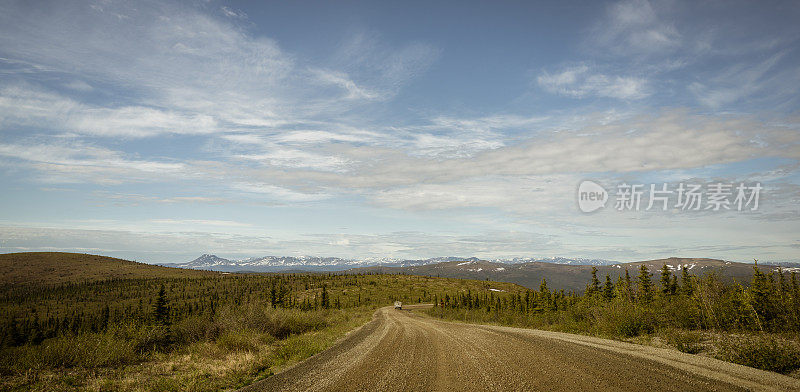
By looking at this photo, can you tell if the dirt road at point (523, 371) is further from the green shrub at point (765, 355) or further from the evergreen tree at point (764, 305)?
the evergreen tree at point (764, 305)

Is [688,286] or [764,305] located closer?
[764,305]

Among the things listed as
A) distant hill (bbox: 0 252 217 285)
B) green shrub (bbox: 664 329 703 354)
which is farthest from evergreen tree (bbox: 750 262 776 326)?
distant hill (bbox: 0 252 217 285)

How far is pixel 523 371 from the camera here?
988 cm

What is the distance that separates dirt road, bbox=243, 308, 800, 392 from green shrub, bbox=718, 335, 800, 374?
47cm

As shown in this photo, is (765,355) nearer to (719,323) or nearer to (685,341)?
(685,341)

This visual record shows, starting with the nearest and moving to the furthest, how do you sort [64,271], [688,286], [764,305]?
[764,305] → [688,286] → [64,271]

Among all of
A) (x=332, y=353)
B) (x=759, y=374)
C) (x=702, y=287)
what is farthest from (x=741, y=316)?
(x=332, y=353)

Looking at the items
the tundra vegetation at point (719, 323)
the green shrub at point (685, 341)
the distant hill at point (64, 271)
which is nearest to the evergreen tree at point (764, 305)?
the tundra vegetation at point (719, 323)

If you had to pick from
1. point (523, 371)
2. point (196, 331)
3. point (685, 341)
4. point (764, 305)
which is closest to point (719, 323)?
point (764, 305)

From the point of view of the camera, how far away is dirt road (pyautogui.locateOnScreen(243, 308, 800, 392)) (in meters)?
8.51

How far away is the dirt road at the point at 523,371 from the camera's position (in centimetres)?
851

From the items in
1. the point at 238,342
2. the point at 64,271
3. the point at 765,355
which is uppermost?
the point at 765,355

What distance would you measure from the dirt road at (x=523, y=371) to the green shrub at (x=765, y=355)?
1.54ft

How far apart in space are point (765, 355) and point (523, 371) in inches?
286
